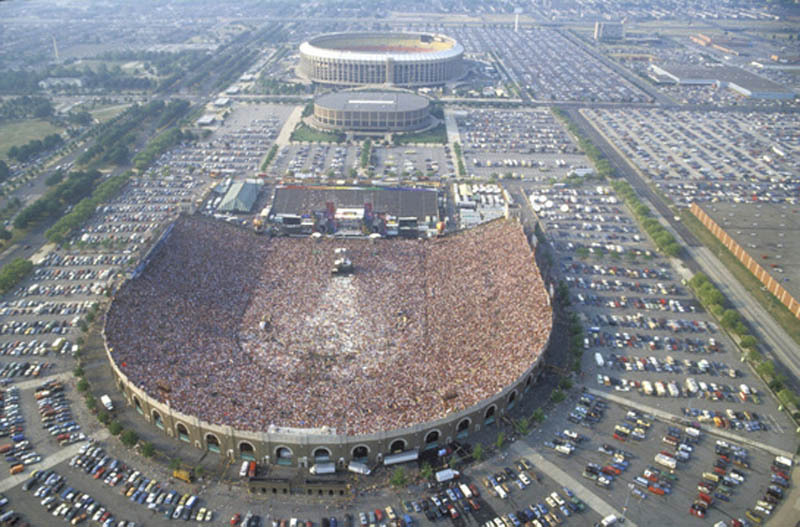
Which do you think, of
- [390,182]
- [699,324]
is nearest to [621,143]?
[390,182]

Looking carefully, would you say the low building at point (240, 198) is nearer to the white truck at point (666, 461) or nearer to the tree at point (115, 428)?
the tree at point (115, 428)

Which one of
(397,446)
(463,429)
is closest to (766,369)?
(463,429)

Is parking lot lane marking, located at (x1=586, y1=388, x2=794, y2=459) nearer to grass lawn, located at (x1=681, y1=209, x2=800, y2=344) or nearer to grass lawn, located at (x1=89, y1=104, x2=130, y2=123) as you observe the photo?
grass lawn, located at (x1=681, y1=209, x2=800, y2=344)

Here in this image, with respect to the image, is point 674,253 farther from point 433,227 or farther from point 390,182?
point 390,182

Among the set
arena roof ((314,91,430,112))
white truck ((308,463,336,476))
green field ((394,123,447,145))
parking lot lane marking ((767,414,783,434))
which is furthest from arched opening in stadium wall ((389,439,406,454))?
arena roof ((314,91,430,112))

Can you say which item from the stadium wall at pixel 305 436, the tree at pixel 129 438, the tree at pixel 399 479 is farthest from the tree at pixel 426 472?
the tree at pixel 129 438
